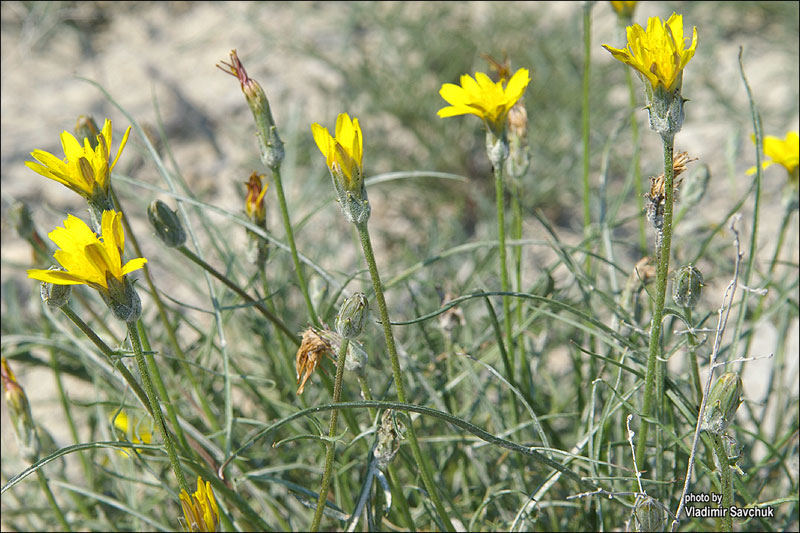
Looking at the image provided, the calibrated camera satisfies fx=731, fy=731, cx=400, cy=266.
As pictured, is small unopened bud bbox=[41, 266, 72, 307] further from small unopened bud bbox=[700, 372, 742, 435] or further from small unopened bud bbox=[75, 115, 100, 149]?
small unopened bud bbox=[700, 372, 742, 435]

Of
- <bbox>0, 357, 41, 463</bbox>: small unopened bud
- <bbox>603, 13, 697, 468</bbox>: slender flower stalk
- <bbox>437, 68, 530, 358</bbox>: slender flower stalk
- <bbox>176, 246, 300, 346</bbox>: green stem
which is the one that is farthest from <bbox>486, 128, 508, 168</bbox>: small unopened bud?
<bbox>0, 357, 41, 463</bbox>: small unopened bud

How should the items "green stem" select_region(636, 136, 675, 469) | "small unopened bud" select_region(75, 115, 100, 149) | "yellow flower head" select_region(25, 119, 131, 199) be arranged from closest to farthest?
"green stem" select_region(636, 136, 675, 469)
"yellow flower head" select_region(25, 119, 131, 199)
"small unopened bud" select_region(75, 115, 100, 149)

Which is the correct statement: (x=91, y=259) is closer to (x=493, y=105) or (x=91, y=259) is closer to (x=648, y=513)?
(x=493, y=105)

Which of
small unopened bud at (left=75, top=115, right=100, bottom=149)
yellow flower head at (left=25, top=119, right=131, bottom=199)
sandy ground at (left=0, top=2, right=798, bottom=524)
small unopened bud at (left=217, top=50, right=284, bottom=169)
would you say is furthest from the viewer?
sandy ground at (left=0, top=2, right=798, bottom=524)

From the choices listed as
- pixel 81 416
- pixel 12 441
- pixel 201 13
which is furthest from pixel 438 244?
pixel 201 13

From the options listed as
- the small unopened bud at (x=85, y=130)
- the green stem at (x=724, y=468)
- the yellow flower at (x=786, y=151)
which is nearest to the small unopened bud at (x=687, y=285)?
the green stem at (x=724, y=468)

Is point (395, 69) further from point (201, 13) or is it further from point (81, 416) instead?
point (81, 416)

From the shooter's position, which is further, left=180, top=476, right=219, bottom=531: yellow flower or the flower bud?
the flower bud
